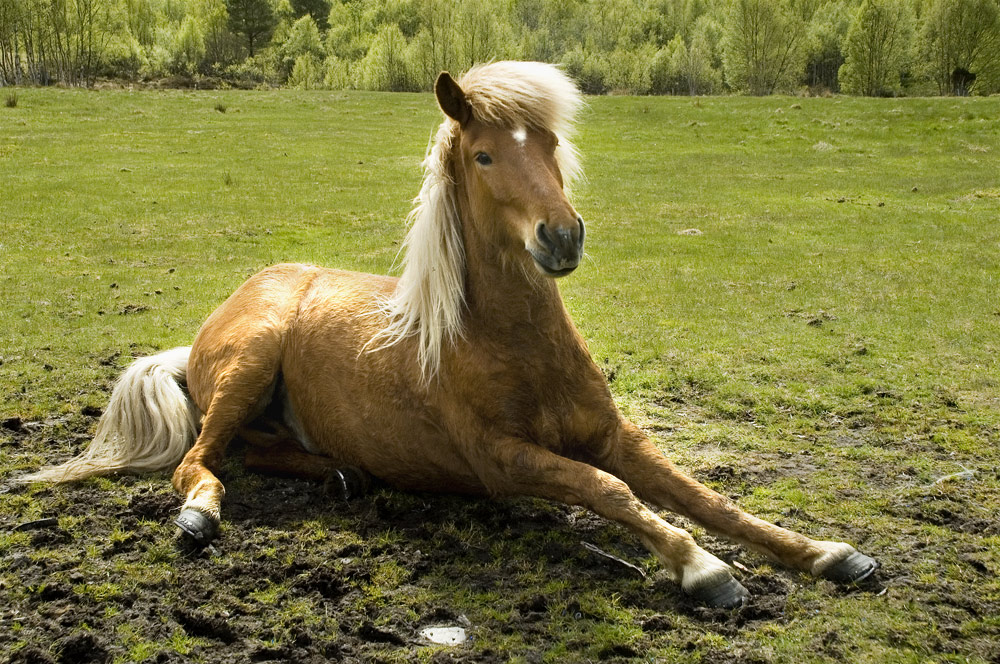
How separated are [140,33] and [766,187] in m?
72.6

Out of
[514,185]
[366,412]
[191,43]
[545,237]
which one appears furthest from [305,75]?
[545,237]

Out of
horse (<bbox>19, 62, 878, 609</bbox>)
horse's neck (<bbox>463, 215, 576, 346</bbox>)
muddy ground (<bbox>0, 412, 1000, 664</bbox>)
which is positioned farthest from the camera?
horse's neck (<bbox>463, 215, 576, 346</bbox>)

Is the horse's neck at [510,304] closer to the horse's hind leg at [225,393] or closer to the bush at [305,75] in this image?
the horse's hind leg at [225,393]

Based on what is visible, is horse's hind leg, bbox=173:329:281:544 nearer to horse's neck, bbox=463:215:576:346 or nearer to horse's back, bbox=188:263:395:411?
horse's back, bbox=188:263:395:411

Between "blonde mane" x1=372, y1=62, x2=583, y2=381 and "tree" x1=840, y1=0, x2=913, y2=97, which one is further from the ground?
"tree" x1=840, y1=0, x2=913, y2=97

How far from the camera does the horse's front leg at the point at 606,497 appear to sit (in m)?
3.70

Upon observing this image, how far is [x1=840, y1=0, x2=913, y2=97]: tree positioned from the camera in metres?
57.4

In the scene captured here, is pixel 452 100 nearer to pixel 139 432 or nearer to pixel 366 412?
pixel 366 412

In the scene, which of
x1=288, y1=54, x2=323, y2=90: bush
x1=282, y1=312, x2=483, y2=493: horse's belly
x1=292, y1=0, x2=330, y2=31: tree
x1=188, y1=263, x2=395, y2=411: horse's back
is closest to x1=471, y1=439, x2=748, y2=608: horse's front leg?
x1=282, y1=312, x2=483, y2=493: horse's belly

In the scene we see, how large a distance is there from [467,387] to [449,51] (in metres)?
49.0

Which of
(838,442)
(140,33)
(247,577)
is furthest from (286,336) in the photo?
(140,33)

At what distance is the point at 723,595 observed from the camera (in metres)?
3.67

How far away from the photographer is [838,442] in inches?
231

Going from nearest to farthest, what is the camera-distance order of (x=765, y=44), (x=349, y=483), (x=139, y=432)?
1. (x=349, y=483)
2. (x=139, y=432)
3. (x=765, y=44)
